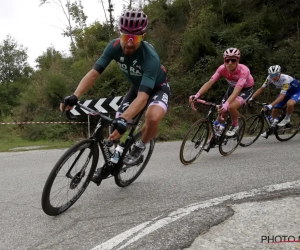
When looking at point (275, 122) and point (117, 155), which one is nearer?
point (117, 155)

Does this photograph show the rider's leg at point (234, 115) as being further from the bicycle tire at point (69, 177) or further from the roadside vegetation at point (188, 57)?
the roadside vegetation at point (188, 57)

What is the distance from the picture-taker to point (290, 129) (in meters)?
8.95

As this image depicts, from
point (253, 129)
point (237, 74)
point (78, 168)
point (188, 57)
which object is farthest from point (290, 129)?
point (188, 57)

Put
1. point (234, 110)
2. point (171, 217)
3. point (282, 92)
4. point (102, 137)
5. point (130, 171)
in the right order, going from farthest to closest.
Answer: point (282, 92) → point (234, 110) → point (130, 171) → point (102, 137) → point (171, 217)

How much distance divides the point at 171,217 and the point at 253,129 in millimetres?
5941

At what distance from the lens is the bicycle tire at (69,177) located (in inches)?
137

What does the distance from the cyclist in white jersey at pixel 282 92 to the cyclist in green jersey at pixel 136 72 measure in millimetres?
4625

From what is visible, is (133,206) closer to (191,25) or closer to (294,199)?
(294,199)

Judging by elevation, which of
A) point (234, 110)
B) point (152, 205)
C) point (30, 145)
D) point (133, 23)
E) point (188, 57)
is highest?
point (188, 57)

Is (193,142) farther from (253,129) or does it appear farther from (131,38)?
(131,38)

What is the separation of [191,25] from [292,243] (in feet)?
54.6

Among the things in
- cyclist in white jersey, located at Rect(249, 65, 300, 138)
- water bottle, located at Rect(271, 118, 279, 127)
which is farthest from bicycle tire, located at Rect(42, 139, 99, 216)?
water bottle, located at Rect(271, 118, 279, 127)

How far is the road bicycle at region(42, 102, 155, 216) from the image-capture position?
3.52m

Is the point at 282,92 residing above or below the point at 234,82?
below
